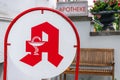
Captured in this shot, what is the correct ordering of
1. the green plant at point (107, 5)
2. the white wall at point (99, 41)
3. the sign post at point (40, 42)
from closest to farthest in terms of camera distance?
1. the sign post at point (40, 42)
2. the white wall at point (99, 41)
3. the green plant at point (107, 5)

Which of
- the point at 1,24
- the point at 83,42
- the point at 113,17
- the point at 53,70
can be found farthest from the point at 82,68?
the point at 53,70

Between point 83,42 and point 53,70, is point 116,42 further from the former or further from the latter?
point 53,70

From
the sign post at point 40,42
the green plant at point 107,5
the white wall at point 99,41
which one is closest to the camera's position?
the sign post at point 40,42

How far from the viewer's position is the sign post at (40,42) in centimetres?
263

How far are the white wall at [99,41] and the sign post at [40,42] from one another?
4250 mm

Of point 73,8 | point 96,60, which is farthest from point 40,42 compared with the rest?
point 73,8

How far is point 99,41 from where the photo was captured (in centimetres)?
693


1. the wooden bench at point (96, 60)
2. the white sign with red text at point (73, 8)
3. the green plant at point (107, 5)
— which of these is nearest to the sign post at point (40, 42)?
the wooden bench at point (96, 60)

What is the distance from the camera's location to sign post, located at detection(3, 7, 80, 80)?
2627mm

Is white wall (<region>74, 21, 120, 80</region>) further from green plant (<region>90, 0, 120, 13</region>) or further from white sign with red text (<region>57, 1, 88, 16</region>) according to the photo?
green plant (<region>90, 0, 120, 13</region>)

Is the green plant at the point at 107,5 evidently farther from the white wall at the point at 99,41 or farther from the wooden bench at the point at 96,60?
the wooden bench at the point at 96,60

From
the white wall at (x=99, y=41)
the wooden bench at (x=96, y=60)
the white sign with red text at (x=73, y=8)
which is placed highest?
the white sign with red text at (x=73, y=8)

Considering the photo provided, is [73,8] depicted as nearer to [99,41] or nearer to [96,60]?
[99,41]

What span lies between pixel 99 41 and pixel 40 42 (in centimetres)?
442
